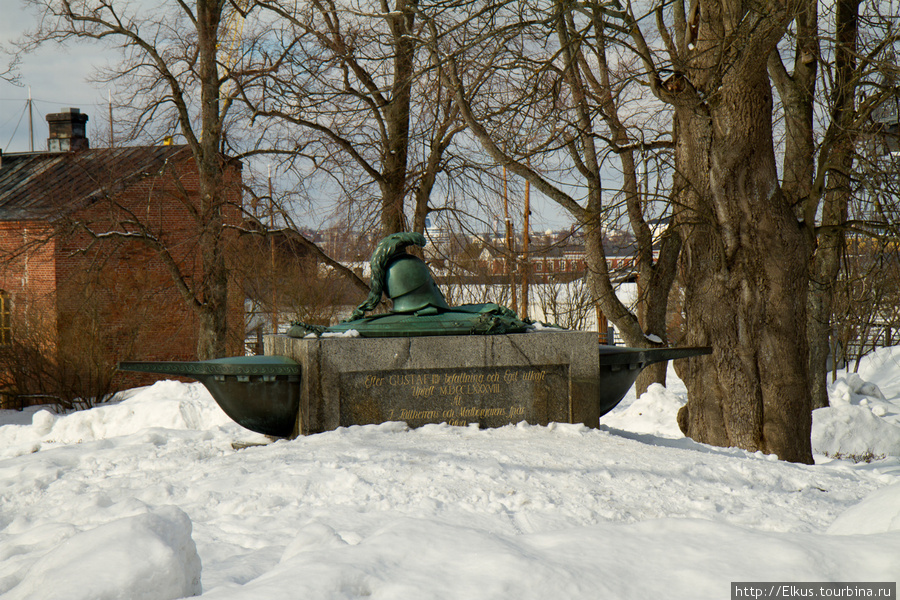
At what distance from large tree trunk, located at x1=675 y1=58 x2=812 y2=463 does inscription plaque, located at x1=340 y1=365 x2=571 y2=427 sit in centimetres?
213

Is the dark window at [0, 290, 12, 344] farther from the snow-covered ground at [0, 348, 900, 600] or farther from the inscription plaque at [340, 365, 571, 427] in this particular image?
the inscription plaque at [340, 365, 571, 427]

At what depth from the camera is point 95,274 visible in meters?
17.1

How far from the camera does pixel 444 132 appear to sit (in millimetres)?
13711

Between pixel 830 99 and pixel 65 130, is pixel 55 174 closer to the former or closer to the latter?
pixel 65 130

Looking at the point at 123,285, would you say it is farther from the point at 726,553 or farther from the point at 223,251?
the point at 726,553

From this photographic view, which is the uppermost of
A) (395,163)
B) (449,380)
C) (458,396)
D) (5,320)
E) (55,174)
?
(55,174)

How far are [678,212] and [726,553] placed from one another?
6.47 meters

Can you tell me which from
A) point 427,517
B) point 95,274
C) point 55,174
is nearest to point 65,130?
point 55,174

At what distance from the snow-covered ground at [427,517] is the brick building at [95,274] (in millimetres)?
7508

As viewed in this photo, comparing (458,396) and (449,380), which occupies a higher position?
(449,380)

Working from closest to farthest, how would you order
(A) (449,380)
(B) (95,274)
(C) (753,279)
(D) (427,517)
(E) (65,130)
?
1. (D) (427,517)
2. (A) (449,380)
3. (C) (753,279)
4. (B) (95,274)
5. (E) (65,130)

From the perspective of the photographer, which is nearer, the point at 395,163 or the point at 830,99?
the point at 830,99

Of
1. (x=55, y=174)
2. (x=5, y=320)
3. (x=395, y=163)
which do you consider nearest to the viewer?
(x=395, y=163)

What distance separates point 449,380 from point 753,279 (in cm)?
340
